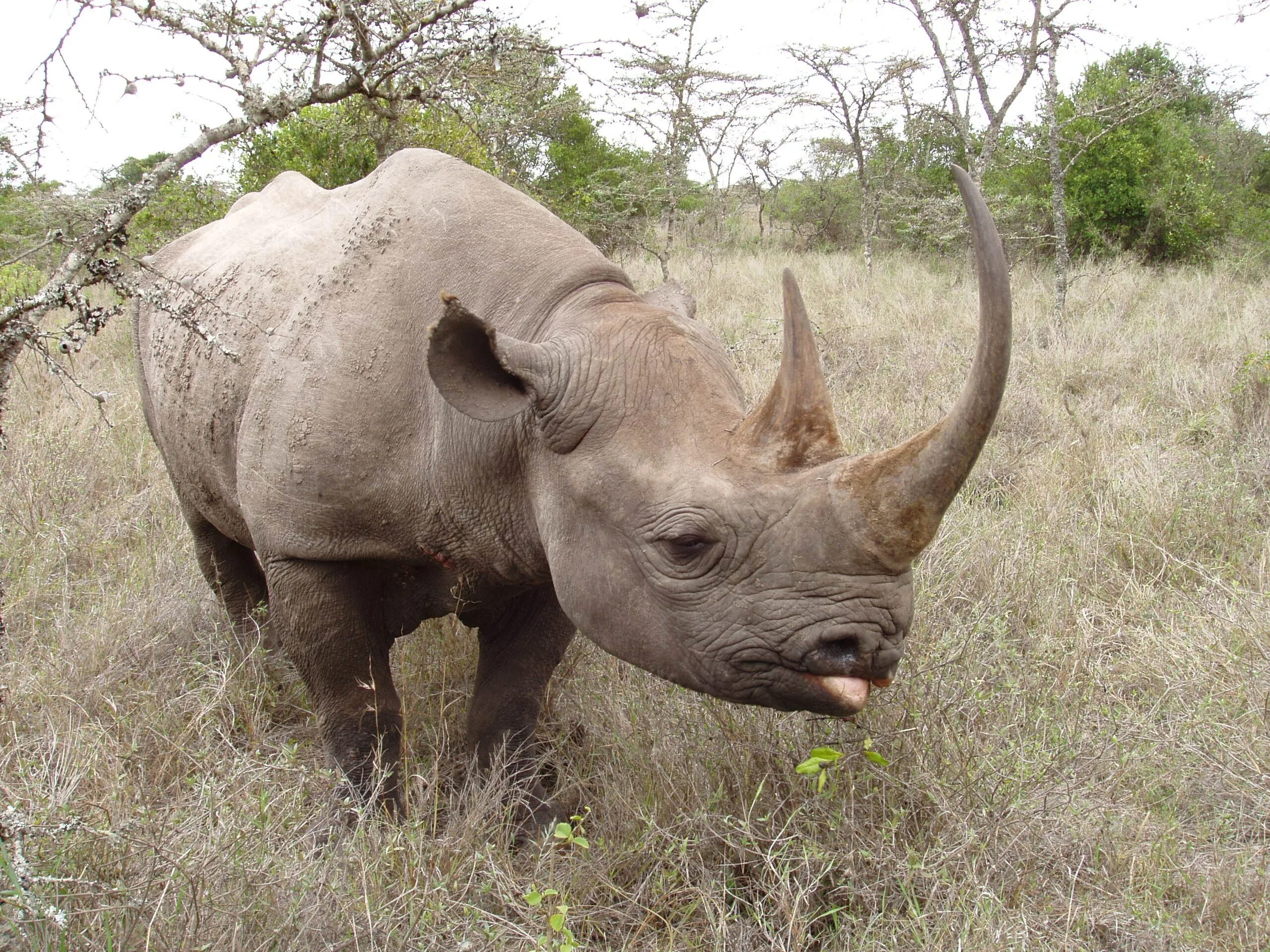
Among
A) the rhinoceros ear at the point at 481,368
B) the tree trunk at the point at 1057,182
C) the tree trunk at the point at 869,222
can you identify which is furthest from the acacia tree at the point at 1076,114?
the rhinoceros ear at the point at 481,368

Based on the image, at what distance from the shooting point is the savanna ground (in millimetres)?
2598

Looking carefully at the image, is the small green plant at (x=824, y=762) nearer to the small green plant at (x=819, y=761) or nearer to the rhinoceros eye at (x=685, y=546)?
the small green plant at (x=819, y=761)

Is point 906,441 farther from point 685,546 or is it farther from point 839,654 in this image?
point 685,546

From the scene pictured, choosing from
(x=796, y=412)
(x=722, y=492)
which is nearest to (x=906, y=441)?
(x=796, y=412)

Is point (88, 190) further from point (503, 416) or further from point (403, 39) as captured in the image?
point (503, 416)

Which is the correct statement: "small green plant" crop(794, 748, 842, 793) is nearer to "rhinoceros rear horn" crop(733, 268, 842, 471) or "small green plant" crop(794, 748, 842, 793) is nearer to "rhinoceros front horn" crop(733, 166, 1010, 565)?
"rhinoceros front horn" crop(733, 166, 1010, 565)

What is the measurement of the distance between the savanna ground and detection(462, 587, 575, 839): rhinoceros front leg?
0.19 metres

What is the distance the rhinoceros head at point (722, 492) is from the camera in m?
2.27

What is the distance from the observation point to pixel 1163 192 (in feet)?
49.7

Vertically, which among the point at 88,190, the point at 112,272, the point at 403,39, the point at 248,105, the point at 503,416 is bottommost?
the point at 503,416

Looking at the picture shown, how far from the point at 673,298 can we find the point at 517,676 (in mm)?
1544

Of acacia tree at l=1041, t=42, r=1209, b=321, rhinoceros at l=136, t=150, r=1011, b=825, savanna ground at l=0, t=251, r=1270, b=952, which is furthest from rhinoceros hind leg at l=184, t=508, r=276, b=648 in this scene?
acacia tree at l=1041, t=42, r=1209, b=321

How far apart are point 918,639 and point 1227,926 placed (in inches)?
56.5

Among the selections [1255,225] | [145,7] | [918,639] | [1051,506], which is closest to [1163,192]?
[1255,225]
